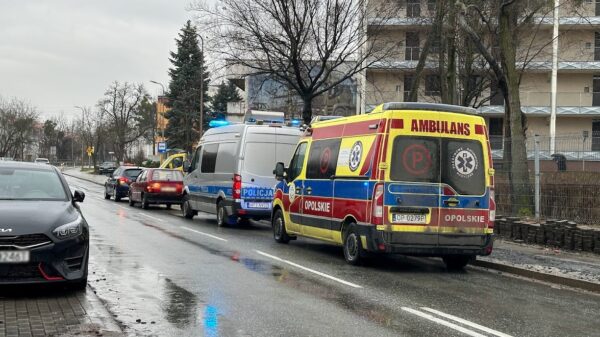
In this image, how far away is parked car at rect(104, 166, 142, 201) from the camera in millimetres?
29188

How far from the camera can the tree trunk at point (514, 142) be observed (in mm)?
15062

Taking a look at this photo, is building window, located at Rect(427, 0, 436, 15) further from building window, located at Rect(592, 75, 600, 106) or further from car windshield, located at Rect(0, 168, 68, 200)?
building window, located at Rect(592, 75, 600, 106)

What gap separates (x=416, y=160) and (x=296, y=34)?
47.0 feet

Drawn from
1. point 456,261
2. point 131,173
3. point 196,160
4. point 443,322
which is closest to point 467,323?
point 443,322

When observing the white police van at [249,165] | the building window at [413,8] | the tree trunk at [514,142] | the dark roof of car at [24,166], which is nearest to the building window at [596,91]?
the building window at [413,8]

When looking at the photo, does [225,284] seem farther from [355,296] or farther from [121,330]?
[121,330]

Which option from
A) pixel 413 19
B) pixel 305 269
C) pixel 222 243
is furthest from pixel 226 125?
pixel 413 19

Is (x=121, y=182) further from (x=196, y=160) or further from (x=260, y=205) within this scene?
(x=260, y=205)

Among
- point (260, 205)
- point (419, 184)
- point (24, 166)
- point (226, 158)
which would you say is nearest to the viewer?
point (24, 166)

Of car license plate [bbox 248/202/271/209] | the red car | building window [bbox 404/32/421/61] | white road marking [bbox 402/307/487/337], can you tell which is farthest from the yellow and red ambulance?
building window [bbox 404/32/421/61]

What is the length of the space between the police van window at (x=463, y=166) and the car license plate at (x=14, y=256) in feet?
20.8

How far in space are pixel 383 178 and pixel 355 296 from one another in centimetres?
251

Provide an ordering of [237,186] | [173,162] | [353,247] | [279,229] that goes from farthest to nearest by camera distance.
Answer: [173,162]
[237,186]
[279,229]
[353,247]

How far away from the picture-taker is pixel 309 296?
8016 mm
